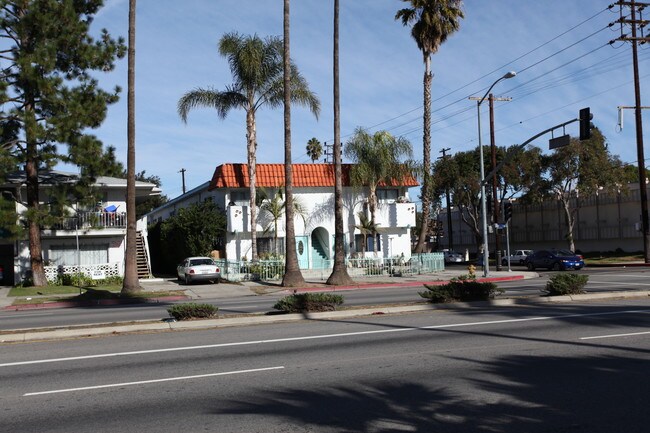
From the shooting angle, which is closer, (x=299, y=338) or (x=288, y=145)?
(x=299, y=338)

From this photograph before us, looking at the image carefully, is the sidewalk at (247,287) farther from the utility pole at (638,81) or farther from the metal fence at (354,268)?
the utility pole at (638,81)

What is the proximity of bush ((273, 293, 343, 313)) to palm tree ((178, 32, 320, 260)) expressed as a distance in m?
19.9

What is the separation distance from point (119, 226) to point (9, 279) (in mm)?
7848

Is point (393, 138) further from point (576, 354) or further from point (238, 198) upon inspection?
point (576, 354)

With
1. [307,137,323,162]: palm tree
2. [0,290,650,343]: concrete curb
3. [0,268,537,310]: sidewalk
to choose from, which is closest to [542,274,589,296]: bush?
[0,290,650,343]: concrete curb

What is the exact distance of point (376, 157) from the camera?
38.7 meters

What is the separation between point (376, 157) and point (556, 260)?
14.4 metres

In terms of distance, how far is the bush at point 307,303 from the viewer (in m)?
15.6

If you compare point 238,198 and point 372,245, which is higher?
point 238,198

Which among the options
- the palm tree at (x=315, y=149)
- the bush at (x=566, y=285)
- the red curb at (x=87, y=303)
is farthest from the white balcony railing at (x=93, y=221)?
the palm tree at (x=315, y=149)

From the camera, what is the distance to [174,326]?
14164mm

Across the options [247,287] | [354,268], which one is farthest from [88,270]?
[354,268]

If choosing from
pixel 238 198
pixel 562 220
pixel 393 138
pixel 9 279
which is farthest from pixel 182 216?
pixel 562 220

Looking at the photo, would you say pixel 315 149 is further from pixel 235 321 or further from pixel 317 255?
pixel 235 321
